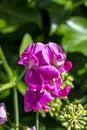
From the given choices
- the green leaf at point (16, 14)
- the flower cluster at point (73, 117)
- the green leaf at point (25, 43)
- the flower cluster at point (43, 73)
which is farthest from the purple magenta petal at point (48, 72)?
the green leaf at point (16, 14)

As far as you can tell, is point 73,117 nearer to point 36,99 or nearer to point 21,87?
point 36,99

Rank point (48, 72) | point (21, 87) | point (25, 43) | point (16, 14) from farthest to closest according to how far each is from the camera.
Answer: point (16, 14), point (21, 87), point (25, 43), point (48, 72)

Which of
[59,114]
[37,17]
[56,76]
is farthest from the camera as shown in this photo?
[37,17]

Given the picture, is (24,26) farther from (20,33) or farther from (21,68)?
(21,68)

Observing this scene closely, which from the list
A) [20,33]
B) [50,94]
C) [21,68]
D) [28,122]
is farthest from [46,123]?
[50,94]

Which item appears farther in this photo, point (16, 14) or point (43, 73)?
point (16, 14)

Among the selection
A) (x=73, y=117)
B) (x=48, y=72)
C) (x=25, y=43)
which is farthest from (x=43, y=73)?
(x=25, y=43)

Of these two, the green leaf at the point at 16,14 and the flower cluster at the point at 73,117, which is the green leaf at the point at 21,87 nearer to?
the green leaf at the point at 16,14
